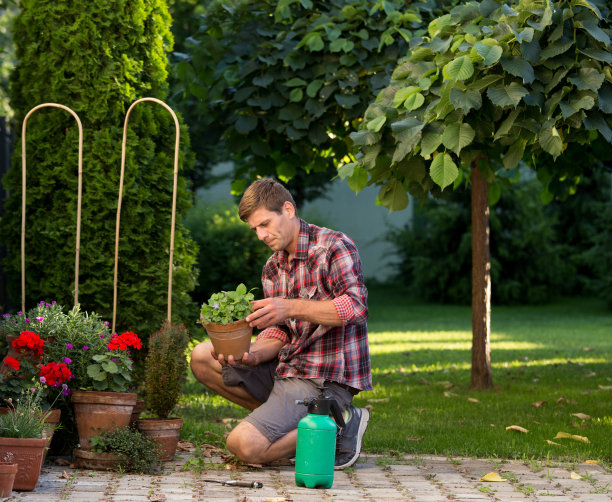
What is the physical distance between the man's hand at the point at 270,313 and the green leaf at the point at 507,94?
1.60 meters

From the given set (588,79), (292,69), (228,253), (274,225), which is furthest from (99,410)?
(228,253)

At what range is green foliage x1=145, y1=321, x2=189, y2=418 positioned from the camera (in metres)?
4.28

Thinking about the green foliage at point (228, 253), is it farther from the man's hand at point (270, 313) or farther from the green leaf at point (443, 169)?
the man's hand at point (270, 313)

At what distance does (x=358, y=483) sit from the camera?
3.85m

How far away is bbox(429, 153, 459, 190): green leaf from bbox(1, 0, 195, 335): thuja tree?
2.15 m

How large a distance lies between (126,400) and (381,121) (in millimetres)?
2150

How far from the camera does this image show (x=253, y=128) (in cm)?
666

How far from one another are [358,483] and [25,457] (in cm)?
144

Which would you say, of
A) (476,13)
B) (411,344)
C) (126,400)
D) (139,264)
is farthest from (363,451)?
(411,344)

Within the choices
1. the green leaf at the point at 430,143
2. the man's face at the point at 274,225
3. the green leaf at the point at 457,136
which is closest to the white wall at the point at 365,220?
the green leaf at the point at 430,143

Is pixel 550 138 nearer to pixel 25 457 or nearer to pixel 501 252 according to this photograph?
pixel 25 457

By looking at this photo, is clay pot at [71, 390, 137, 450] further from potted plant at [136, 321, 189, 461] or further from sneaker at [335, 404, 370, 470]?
Answer: sneaker at [335, 404, 370, 470]

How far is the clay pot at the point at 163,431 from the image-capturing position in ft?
13.6

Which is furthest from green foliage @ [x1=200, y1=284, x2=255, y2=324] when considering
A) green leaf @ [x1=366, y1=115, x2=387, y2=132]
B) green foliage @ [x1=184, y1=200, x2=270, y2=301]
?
green foliage @ [x1=184, y1=200, x2=270, y2=301]
